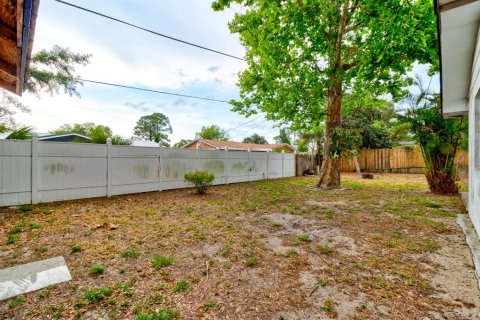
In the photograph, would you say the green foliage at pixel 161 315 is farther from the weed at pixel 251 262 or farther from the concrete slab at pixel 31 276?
the concrete slab at pixel 31 276

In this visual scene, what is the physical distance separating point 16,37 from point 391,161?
63.2 ft

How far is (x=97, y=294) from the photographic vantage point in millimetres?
2141

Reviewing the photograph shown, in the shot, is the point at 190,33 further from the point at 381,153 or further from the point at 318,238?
the point at 381,153

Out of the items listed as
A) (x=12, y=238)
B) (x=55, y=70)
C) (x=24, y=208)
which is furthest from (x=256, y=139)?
(x=12, y=238)

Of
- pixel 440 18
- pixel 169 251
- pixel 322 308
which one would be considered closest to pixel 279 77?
pixel 440 18

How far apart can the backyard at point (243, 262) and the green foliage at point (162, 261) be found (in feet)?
0.04

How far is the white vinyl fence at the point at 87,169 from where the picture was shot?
529 cm

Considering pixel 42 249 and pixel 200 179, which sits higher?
pixel 200 179

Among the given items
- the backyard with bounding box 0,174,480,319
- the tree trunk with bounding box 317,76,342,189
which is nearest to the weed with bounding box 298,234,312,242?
the backyard with bounding box 0,174,480,319

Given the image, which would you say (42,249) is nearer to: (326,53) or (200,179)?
(200,179)

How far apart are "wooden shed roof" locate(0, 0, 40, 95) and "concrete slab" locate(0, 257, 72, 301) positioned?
2.31 m

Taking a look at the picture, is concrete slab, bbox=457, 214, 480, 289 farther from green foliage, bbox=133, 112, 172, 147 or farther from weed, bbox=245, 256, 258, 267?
green foliage, bbox=133, 112, 172, 147

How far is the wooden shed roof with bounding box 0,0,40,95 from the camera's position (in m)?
1.51

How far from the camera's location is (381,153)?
16.3 m
